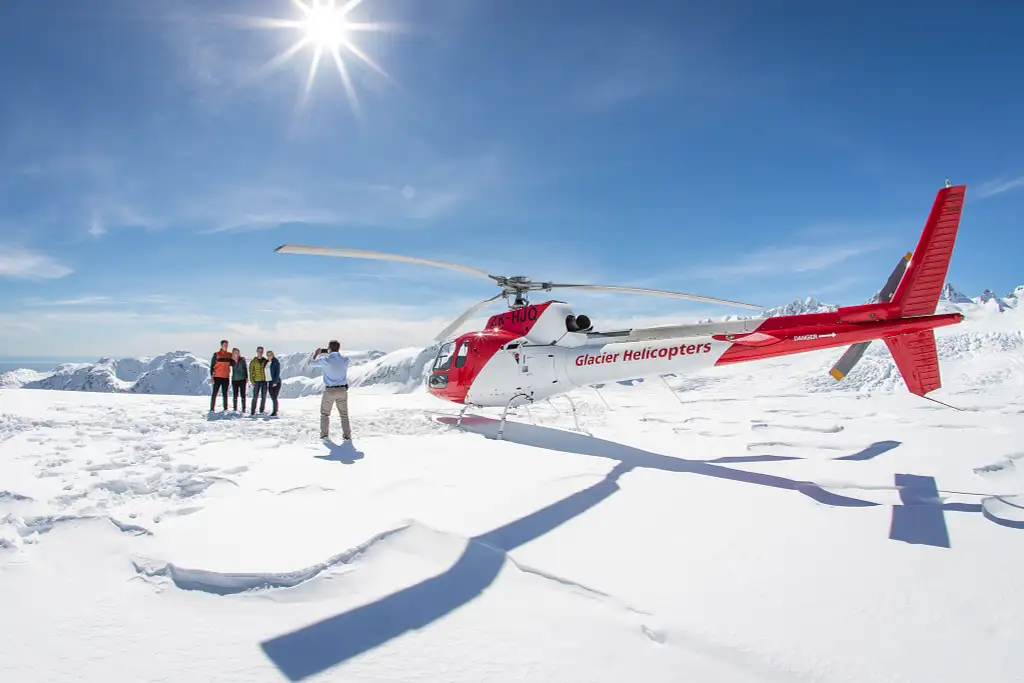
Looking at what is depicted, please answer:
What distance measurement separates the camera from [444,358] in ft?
36.8

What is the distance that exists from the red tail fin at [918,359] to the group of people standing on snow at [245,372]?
1240 cm

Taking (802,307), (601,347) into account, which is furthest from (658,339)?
(802,307)

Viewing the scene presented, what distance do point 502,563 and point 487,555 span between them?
15cm

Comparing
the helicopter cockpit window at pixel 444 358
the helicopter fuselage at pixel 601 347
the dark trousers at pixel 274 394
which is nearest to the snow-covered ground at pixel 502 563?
the helicopter fuselage at pixel 601 347

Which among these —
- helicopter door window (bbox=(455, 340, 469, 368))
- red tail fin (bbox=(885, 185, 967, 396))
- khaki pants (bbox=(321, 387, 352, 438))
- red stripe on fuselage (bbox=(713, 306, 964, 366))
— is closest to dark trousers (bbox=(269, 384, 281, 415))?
khaki pants (bbox=(321, 387, 352, 438))

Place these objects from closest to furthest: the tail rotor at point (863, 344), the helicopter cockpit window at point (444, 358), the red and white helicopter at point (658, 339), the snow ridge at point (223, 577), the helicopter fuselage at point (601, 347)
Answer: the snow ridge at point (223, 577) < the red and white helicopter at point (658, 339) < the helicopter fuselage at point (601, 347) < the tail rotor at point (863, 344) < the helicopter cockpit window at point (444, 358)

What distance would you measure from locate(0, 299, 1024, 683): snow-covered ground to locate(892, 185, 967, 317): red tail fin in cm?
217

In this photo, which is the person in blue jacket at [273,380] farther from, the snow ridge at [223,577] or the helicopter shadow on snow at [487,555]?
the snow ridge at [223,577]

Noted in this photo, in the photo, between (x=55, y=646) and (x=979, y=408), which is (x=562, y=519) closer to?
(x=55, y=646)

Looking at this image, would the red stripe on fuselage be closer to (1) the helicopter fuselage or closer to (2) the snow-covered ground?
(1) the helicopter fuselage

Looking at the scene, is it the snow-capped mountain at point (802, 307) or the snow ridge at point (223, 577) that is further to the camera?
the snow-capped mountain at point (802, 307)

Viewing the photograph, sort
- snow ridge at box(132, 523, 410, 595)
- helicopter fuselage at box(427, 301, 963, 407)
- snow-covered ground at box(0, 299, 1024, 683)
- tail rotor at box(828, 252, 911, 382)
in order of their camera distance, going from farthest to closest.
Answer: tail rotor at box(828, 252, 911, 382), helicopter fuselage at box(427, 301, 963, 407), snow ridge at box(132, 523, 410, 595), snow-covered ground at box(0, 299, 1024, 683)

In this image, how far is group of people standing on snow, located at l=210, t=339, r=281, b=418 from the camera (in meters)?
11.5

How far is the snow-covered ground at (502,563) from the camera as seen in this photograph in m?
2.40
